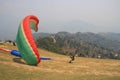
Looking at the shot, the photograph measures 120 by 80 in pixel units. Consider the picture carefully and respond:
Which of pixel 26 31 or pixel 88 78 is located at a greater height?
pixel 26 31

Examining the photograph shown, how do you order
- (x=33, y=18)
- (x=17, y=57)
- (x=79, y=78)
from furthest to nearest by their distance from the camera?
(x=17, y=57), (x=33, y=18), (x=79, y=78)

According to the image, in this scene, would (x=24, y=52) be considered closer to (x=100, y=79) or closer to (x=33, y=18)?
(x=33, y=18)

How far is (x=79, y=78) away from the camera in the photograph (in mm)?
28516

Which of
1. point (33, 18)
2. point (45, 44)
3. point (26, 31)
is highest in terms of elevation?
point (33, 18)

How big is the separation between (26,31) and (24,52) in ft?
11.1

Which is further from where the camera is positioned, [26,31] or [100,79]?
[26,31]

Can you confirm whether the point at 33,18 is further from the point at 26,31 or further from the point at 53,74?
the point at 53,74

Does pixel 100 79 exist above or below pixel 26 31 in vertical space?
below

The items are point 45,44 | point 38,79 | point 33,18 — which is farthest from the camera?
point 45,44

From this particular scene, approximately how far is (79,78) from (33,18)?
14378 mm

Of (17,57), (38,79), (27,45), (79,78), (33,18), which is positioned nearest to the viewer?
(38,79)

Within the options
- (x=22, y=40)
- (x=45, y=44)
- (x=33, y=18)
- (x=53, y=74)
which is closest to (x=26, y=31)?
(x=22, y=40)

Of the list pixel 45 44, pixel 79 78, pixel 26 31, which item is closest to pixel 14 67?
pixel 26 31

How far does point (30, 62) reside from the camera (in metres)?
33.5
